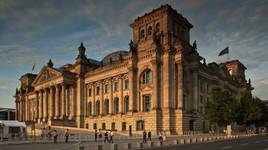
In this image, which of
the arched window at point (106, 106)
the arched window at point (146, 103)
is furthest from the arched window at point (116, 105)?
the arched window at point (146, 103)

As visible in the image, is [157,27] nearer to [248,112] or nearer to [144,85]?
[144,85]

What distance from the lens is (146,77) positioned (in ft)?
226

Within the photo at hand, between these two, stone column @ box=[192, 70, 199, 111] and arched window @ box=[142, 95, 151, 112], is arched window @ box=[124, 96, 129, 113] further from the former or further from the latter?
stone column @ box=[192, 70, 199, 111]

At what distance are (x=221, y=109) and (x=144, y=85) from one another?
16.9 metres

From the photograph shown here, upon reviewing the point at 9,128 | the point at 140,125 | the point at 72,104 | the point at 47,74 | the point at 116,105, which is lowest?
the point at 140,125

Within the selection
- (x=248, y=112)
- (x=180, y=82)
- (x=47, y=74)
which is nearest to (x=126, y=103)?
(x=180, y=82)

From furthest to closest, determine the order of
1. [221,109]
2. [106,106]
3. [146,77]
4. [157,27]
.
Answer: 1. [106,106]
2. [157,27]
3. [146,77]
4. [221,109]

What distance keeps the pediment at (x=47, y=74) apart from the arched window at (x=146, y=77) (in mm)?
28256

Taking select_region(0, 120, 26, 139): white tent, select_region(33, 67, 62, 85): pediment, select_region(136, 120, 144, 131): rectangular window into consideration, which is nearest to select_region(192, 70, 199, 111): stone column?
select_region(136, 120, 144, 131): rectangular window

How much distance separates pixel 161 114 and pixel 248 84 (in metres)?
60.8

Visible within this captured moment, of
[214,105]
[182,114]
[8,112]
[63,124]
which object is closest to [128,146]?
[182,114]

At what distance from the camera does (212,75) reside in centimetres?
8369

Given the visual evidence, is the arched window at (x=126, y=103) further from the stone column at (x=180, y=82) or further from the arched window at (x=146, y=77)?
the stone column at (x=180, y=82)

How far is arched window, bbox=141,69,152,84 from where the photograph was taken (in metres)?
68.1
